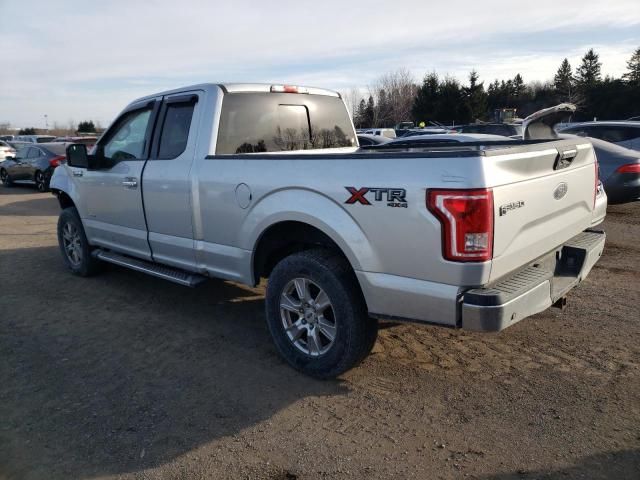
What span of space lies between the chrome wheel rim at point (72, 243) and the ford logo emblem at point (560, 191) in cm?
529

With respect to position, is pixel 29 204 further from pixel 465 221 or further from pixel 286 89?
pixel 465 221

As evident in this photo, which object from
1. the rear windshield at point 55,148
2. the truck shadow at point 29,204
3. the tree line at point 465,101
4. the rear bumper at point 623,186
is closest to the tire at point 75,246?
the truck shadow at point 29,204

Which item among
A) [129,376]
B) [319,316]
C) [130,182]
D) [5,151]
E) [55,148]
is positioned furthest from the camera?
[5,151]

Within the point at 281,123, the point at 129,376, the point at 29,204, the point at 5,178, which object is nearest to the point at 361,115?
the point at 5,178

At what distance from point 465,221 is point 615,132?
34.7ft

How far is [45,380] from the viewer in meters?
3.85

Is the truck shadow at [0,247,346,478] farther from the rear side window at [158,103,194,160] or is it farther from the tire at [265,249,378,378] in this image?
the rear side window at [158,103,194,160]

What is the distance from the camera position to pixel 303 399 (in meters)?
3.51

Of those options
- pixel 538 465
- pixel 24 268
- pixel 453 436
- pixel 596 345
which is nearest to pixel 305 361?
pixel 453 436

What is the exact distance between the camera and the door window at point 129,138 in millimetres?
5215

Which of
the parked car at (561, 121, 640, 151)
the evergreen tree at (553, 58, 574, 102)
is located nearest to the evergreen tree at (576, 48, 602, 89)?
the evergreen tree at (553, 58, 574, 102)

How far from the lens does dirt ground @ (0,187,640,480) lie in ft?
9.35

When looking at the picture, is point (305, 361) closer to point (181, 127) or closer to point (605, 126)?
point (181, 127)

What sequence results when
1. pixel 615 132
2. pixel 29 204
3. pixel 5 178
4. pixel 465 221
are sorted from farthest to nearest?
pixel 5 178
pixel 29 204
pixel 615 132
pixel 465 221
